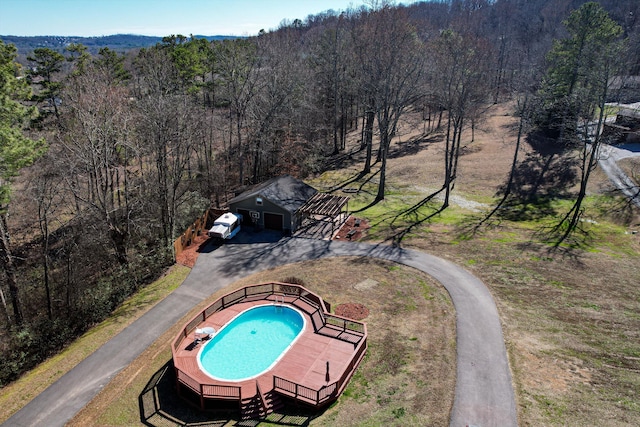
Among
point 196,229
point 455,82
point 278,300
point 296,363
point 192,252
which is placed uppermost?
point 455,82

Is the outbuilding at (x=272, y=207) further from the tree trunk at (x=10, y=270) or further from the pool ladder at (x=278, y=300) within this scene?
the tree trunk at (x=10, y=270)

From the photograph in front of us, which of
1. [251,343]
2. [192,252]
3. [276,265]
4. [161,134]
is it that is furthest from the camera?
[192,252]

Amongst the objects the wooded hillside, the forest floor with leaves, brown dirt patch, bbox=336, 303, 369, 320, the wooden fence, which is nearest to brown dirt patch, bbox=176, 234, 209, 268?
the wooden fence

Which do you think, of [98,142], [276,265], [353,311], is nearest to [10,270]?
[98,142]

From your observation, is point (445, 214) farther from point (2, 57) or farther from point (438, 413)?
point (2, 57)

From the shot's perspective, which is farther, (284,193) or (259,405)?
(284,193)

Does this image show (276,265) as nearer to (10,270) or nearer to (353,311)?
(353,311)

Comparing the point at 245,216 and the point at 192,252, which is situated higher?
the point at 245,216

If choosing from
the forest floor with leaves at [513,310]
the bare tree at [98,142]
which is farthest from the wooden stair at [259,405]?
the bare tree at [98,142]
